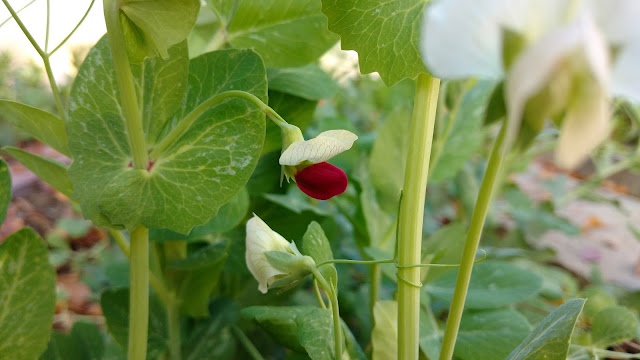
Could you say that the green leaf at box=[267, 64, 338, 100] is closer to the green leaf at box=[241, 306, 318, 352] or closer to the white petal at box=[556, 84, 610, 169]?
the green leaf at box=[241, 306, 318, 352]

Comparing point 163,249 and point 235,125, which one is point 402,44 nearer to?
point 235,125

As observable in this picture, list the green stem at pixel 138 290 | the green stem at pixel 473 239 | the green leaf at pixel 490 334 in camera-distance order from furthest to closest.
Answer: the green leaf at pixel 490 334
the green stem at pixel 138 290
the green stem at pixel 473 239

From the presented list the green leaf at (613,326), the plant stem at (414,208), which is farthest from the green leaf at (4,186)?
the green leaf at (613,326)

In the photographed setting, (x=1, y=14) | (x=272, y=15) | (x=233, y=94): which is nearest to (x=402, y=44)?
(x=233, y=94)

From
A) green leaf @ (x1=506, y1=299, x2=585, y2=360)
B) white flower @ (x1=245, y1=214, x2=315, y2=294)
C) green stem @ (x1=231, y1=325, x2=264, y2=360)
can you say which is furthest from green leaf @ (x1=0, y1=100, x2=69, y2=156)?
green leaf @ (x1=506, y1=299, x2=585, y2=360)

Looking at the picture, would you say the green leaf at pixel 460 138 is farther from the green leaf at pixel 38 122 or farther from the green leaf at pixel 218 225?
the green leaf at pixel 38 122

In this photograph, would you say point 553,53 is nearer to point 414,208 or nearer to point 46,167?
point 414,208
